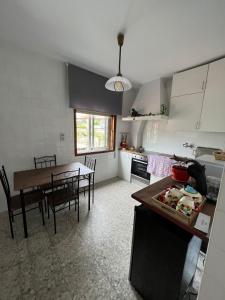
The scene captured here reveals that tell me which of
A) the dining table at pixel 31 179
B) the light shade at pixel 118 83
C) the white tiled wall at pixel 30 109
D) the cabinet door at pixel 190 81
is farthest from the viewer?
the cabinet door at pixel 190 81

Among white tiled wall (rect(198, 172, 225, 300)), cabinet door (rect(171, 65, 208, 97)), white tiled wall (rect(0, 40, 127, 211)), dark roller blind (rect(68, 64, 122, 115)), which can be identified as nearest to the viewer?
white tiled wall (rect(198, 172, 225, 300))

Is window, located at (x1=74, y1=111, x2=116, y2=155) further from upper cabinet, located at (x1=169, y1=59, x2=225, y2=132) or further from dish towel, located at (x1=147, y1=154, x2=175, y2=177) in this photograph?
upper cabinet, located at (x1=169, y1=59, x2=225, y2=132)

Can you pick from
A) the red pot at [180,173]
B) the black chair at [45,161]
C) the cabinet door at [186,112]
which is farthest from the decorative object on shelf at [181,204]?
the black chair at [45,161]

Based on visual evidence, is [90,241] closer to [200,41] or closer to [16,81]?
[16,81]

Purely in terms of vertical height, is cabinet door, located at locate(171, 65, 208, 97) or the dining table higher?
cabinet door, located at locate(171, 65, 208, 97)

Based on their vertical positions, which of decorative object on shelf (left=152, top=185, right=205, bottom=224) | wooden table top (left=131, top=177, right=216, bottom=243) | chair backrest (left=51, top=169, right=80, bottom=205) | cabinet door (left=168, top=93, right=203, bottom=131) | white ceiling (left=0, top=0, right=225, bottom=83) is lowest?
chair backrest (left=51, top=169, right=80, bottom=205)

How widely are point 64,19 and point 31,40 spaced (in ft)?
2.42

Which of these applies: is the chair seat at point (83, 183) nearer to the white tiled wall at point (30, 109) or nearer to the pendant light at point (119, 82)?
the white tiled wall at point (30, 109)

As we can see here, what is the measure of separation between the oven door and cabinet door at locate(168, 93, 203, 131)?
3.55 ft

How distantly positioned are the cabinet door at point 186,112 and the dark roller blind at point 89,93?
4.42ft

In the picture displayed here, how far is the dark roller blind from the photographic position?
2.53 metres

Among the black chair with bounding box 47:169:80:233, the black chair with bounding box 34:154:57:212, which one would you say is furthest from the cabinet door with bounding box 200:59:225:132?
the black chair with bounding box 34:154:57:212

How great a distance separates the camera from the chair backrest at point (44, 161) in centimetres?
241

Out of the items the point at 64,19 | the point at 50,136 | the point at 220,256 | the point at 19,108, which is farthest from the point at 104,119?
the point at 220,256
